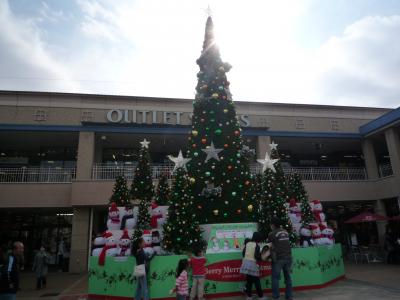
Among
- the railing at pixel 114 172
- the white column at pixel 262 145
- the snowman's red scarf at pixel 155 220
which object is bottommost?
the snowman's red scarf at pixel 155 220

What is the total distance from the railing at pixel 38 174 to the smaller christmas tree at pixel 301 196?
11.7 meters

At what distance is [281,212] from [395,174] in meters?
11.4

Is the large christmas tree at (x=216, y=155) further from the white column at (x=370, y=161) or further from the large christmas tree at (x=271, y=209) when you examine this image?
the white column at (x=370, y=161)

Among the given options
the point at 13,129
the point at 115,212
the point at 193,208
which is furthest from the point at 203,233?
the point at 13,129

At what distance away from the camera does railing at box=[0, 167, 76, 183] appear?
59.0 ft

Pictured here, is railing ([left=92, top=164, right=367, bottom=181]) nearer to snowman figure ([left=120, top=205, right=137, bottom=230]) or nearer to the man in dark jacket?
snowman figure ([left=120, top=205, right=137, bottom=230])

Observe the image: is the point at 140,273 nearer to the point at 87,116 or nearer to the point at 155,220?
the point at 155,220

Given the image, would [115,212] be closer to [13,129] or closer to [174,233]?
[174,233]

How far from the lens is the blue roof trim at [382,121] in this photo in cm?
1748

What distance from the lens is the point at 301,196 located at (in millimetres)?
14305

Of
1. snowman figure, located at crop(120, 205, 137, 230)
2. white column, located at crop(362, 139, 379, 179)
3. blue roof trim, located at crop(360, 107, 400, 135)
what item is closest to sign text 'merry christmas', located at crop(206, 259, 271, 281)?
snowman figure, located at crop(120, 205, 137, 230)

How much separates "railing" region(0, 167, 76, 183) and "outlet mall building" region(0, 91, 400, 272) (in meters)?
0.08

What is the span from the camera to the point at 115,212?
39.0 feet

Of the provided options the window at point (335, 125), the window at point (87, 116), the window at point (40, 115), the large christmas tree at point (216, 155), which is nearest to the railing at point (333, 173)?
the window at point (335, 125)
